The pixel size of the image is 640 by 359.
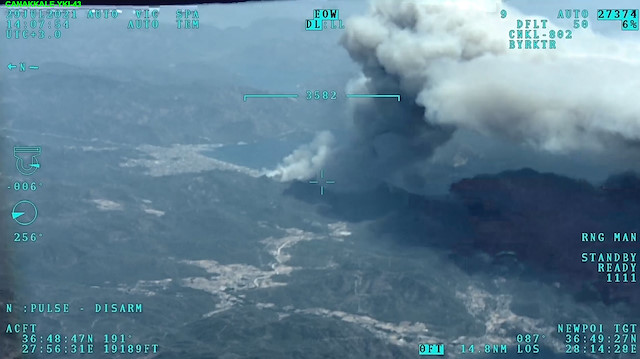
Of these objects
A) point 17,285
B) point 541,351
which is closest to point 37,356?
point 17,285

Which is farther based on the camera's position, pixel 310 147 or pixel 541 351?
pixel 310 147

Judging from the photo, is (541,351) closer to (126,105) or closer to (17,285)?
(17,285)

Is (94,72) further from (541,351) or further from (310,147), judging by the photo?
(541,351)

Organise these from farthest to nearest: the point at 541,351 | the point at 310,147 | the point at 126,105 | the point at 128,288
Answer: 1. the point at 126,105
2. the point at 310,147
3. the point at 128,288
4. the point at 541,351

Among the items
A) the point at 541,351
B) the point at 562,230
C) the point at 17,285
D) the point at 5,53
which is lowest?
the point at 541,351

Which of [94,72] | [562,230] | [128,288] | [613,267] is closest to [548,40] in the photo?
[613,267]

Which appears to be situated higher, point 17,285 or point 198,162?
point 198,162

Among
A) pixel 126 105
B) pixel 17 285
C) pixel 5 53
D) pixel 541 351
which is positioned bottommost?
pixel 541 351

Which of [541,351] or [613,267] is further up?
[613,267]

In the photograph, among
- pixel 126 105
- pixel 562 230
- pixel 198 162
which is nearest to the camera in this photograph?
pixel 562 230
